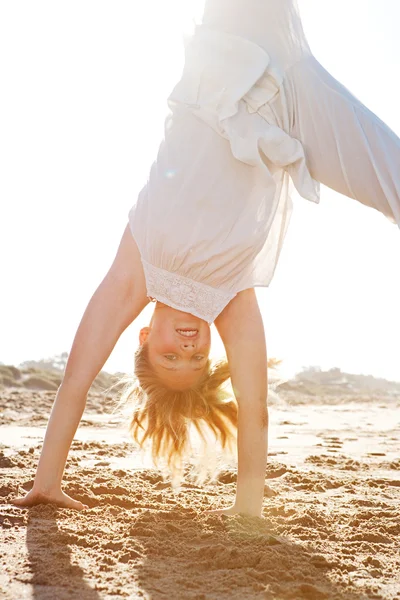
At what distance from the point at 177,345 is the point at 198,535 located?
1.02 m

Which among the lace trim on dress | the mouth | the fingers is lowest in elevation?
the fingers

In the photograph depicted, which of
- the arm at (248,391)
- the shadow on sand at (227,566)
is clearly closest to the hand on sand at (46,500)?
the shadow on sand at (227,566)

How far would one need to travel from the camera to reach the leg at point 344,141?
127 inches

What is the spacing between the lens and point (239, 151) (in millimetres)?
3350

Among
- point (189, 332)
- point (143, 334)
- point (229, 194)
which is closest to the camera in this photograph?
point (229, 194)

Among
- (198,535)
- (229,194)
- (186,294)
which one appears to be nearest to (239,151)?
(229,194)

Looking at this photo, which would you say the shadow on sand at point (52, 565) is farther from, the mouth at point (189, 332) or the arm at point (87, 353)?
the mouth at point (189, 332)

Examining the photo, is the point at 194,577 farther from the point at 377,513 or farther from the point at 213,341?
the point at 213,341

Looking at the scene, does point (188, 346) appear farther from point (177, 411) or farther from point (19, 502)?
point (19, 502)

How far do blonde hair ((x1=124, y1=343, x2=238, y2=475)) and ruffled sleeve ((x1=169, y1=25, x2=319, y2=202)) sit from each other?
1193mm

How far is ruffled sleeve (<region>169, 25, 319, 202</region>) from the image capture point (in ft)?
11.1

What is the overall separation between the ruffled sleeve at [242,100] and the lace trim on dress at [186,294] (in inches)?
24.9

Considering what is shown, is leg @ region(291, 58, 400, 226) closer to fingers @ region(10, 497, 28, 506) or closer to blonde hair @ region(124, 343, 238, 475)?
blonde hair @ region(124, 343, 238, 475)

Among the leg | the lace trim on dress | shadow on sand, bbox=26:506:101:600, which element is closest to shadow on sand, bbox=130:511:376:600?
shadow on sand, bbox=26:506:101:600
